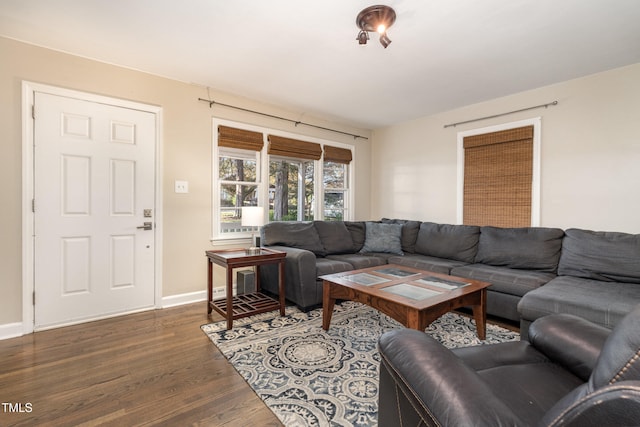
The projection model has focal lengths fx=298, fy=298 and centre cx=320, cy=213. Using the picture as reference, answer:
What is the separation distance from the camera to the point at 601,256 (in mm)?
2627

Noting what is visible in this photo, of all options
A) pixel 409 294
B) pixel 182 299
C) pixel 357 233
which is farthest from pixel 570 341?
pixel 182 299

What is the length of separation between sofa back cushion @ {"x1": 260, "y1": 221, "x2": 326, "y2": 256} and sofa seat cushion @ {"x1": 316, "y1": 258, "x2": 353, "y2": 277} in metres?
0.36

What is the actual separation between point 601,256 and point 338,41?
293 centimetres

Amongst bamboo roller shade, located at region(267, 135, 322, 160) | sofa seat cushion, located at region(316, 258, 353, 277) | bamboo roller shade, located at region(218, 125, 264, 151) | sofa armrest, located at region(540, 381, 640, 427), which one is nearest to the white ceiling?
bamboo roller shade, located at region(218, 125, 264, 151)

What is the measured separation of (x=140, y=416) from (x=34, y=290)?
187 centimetres

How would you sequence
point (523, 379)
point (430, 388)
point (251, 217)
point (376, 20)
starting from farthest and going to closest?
point (251, 217) < point (376, 20) < point (523, 379) < point (430, 388)

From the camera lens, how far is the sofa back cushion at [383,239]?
12.9 feet

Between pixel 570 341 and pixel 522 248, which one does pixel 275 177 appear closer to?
pixel 522 248

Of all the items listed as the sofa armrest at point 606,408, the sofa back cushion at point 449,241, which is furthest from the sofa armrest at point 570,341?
the sofa back cushion at point 449,241

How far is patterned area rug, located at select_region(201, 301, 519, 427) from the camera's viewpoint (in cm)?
160

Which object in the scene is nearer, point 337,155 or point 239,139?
point 239,139

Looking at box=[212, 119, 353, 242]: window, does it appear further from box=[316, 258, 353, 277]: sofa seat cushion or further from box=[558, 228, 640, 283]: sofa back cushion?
box=[558, 228, 640, 283]: sofa back cushion

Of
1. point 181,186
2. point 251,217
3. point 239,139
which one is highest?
point 239,139

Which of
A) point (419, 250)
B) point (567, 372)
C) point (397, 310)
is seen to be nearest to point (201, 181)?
point (397, 310)
